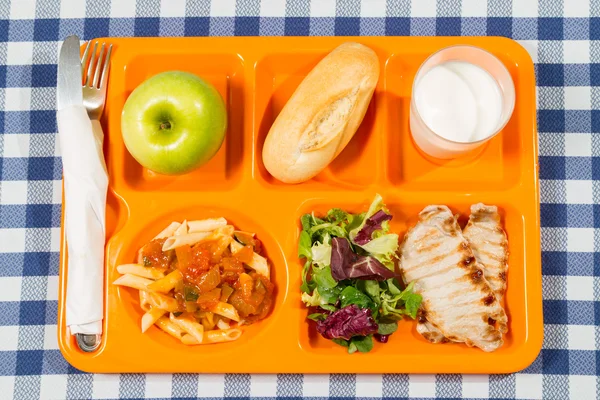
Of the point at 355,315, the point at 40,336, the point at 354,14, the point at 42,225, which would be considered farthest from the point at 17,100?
the point at 355,315

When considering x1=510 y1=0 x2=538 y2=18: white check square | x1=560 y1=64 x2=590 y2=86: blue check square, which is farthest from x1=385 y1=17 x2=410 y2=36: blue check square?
x1=560 y1=64 x2=590 y2=86: blue check square

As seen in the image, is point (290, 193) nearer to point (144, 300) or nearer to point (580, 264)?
point (144, 300)

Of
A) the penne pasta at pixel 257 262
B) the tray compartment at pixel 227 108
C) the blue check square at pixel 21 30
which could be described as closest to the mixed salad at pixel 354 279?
the penne pasta at pixel 257 262

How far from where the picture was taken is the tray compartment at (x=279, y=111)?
84.4 inches

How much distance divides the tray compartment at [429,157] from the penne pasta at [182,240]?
27.4 inches

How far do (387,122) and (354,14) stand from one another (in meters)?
0.45

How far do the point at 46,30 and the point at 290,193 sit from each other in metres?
1.13

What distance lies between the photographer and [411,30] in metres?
2.27

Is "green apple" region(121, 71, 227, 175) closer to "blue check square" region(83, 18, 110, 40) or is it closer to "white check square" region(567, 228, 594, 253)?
"blue check square" region(83, 18, 110, 40)

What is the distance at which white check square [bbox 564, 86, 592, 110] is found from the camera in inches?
88.0

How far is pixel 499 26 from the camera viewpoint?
2.26 meters

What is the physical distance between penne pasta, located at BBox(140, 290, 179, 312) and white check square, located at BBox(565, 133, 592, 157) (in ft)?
4.93

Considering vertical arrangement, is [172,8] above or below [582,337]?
above

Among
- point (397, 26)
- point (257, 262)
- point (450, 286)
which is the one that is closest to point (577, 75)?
point (397, 26)
